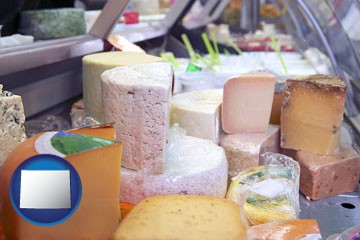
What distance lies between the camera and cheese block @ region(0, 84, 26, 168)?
823mm

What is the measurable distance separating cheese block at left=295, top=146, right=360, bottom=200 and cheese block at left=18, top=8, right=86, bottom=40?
3.21 feet

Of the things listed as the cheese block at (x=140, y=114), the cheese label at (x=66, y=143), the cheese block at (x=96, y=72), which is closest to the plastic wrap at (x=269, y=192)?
the cheese block at (x=140, y=114)

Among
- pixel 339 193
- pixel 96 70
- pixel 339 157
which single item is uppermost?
pixel 96 70

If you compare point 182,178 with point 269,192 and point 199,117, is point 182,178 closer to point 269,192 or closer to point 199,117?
point 269,192

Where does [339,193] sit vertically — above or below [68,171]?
below

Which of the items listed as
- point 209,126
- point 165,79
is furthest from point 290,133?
point 165,79

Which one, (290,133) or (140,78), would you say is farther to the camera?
(290,133)

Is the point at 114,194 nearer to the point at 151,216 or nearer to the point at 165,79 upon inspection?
the point at 151,216

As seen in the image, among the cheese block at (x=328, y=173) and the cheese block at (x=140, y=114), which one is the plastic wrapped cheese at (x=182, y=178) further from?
the cheese block at (x=328, y=173)

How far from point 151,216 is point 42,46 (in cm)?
81

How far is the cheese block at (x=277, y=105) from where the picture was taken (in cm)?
142

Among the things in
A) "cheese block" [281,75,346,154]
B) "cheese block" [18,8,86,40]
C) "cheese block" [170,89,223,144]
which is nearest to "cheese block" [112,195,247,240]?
"cheese block" [170,89,223,144]

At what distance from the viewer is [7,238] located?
75 centimetres

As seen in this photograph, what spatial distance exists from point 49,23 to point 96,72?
46 cm
